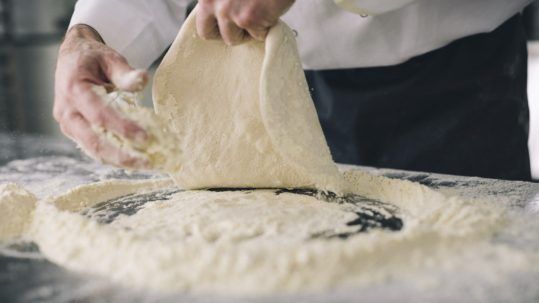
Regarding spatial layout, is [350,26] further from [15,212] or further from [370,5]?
[15,212]

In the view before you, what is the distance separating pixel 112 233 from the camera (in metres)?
0.67

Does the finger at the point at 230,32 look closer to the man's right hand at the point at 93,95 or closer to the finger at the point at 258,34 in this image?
the finger at the point at 258,34

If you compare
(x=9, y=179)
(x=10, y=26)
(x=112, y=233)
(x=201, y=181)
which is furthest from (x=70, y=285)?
(x=10, y=26)

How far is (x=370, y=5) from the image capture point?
3.18ft

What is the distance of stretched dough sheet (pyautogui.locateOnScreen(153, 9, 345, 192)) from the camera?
880 mm

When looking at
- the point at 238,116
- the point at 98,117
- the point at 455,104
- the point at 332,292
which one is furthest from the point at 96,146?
the point at 455,104

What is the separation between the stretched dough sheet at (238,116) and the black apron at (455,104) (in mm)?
422

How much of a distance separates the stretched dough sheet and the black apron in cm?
42

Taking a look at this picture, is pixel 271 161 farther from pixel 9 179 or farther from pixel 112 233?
pixel 9 179

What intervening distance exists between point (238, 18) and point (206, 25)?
0.08 metres

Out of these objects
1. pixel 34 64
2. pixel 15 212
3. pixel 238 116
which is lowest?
pixel 34 64

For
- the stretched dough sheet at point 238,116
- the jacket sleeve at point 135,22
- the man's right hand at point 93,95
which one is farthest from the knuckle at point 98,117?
the jacket sleeve at point 135,22

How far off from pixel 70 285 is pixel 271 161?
43 centimetres

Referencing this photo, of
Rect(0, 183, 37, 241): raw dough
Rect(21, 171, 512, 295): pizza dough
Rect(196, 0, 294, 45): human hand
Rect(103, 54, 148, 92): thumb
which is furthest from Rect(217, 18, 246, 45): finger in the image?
Rect(0, 183, 37, 241): raw dough
